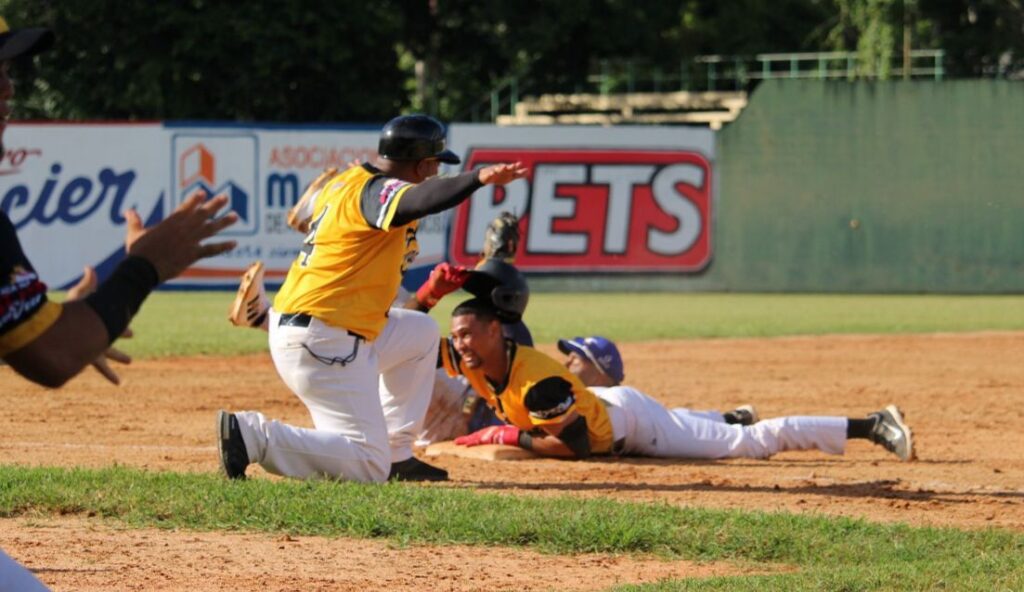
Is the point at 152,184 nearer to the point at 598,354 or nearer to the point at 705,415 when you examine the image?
the point at 598,354

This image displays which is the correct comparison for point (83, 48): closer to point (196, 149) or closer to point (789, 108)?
point (196, 149)

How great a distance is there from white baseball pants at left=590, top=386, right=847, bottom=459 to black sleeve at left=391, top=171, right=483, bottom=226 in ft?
8.56

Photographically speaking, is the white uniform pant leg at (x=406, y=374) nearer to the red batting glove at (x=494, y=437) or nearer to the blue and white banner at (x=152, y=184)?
the red batting glove at (x=494, y=437)

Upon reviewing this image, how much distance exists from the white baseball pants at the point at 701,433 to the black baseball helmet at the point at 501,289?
937 millimetres

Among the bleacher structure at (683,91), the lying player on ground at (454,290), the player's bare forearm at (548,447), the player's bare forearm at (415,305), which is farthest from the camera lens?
the bleacher structure at (683,91)

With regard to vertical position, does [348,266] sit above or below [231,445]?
above

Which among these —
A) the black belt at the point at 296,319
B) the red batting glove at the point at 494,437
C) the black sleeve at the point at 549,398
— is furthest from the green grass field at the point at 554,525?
the red batting glove at the point at 494,437

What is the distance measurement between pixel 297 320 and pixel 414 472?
1.16 metres

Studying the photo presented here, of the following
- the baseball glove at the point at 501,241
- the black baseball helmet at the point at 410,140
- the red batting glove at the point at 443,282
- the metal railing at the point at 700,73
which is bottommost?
the red batting glove at the point at 443,282

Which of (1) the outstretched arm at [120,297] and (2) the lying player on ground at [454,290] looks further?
(2) the lying player on ground at [454,290]

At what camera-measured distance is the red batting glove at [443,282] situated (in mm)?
8207

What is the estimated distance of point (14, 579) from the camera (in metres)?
3.92

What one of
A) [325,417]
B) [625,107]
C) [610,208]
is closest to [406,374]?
[325,417]

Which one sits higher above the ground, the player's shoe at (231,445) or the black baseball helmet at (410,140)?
the black baseball helmet at (410,140)
